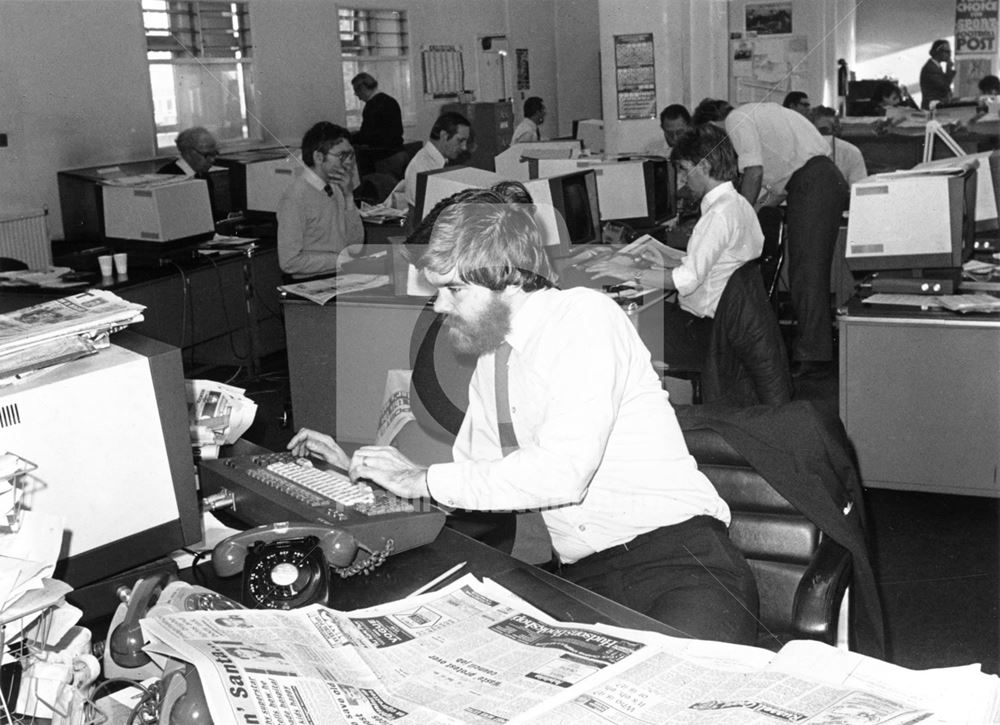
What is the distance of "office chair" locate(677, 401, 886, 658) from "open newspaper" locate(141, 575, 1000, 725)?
57cm

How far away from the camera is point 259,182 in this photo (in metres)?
6.09

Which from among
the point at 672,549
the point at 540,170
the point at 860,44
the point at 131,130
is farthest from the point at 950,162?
the point at 860,44

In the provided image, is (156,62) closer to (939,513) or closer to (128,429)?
(939,513)

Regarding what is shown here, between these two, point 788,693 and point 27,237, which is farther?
point 27,237

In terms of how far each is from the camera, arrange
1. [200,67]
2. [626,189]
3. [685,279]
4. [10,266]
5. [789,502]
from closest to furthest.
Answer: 1. [789,502]
2. [685,279]
3. [10,266]
4. [626,189]
5. [200,67]

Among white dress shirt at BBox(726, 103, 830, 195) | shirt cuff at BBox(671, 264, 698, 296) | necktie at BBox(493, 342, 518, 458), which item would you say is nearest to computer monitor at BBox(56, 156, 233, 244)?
white dress shirt at BBox(726, 103, 830, 195)

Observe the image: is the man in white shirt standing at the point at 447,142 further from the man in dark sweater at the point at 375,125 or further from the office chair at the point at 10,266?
the office chair at the point at 10,266

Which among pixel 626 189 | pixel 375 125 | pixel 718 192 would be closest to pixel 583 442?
pixel 718 192

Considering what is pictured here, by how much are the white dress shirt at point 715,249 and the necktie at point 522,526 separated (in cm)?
196

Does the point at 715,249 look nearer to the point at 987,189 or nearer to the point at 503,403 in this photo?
the point at 987,189

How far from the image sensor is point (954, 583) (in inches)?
113

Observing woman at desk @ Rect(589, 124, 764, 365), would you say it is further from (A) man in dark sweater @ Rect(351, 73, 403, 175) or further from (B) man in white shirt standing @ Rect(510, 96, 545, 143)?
(B) man in white shirt standing @ Rect(510, 96, 545, 143)

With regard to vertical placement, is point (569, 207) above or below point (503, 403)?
above

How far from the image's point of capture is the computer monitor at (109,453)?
137 centimetres
